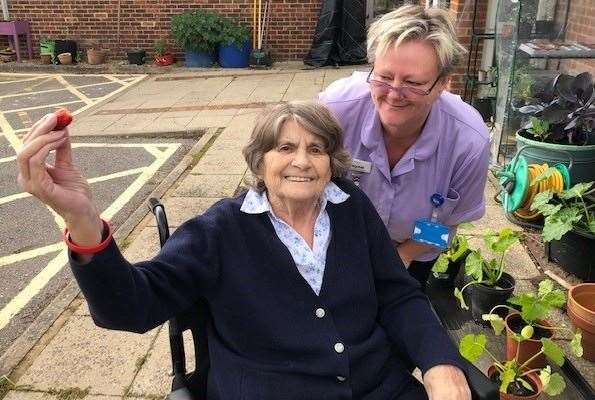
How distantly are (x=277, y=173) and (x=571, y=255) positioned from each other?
2307 mm

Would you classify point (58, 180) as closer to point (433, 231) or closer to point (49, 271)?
point (433, 231)

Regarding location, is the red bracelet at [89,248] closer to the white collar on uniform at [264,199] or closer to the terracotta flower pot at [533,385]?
the white collar on uniform at [264,199]

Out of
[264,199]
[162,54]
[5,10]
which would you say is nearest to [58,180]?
[264,199]

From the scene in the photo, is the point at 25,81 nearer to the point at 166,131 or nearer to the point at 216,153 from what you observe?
the point at 166,131

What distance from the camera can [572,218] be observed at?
120 inches

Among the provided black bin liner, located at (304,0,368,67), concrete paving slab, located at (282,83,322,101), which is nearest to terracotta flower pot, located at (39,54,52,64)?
black bin liner, located at (304,0,368,67)

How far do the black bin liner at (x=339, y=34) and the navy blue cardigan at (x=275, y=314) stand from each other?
8628mm

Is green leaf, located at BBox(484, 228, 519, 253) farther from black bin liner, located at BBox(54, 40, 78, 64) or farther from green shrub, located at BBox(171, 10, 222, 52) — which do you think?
black bin liner, located at BBox(54, 40, 78, 64)

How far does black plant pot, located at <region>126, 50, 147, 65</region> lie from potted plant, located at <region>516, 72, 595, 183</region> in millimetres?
8496

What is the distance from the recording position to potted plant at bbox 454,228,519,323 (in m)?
2.75

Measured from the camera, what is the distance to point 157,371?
268cm

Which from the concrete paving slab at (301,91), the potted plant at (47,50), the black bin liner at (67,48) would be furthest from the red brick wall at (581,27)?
the potted plant at (47,50)

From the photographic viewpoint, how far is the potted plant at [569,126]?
3.84 meters

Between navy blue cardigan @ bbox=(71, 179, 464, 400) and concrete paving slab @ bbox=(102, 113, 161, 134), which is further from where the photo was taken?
concrete paving slab @ bbox=(102, 113, 161, 134)
